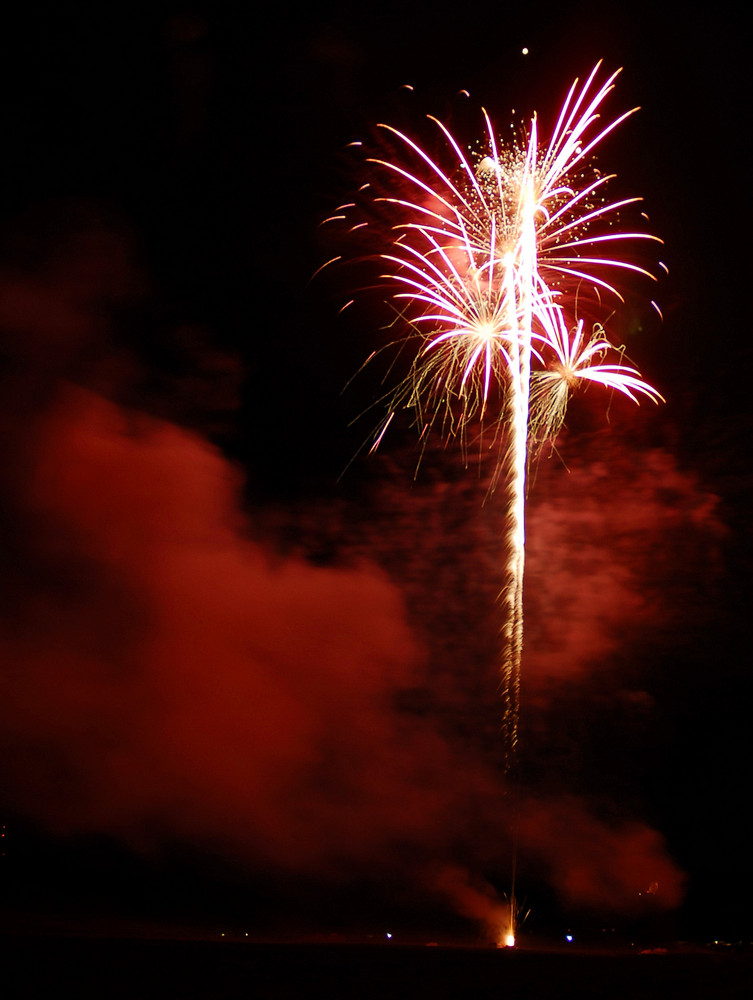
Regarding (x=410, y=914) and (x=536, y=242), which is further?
(x=410, y=914)

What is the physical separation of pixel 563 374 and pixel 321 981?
4.73 m

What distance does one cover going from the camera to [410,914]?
6.82 meters

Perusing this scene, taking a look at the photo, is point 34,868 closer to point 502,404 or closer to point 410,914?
point 410,914

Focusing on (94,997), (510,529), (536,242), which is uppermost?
(536,242)

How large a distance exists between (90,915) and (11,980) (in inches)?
167

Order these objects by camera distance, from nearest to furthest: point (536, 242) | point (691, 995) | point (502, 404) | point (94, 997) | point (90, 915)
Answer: point (94, 997) → point (691, 995) → point (536, 242) → point (90, 915) → point (502, 404)

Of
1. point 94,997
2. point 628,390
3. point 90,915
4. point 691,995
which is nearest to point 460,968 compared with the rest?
point 691,995

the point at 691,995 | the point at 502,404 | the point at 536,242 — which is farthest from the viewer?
the point at 502,404

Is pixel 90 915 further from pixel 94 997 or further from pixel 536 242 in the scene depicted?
pixel 536 242

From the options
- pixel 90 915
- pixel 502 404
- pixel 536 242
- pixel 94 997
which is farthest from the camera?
pixel 502 404

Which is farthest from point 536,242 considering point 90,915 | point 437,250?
point 90,915

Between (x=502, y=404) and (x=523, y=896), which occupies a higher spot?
(x=502, y=404)

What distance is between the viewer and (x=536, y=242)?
5.86 meters

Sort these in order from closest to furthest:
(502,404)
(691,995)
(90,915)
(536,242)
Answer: (691,995) → (536,242) → (90,915) → (502,404)
